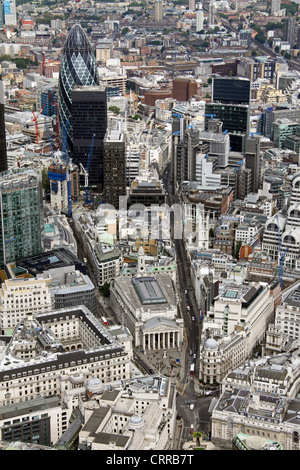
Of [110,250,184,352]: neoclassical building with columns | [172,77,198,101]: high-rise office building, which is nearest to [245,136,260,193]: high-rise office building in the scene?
[110,250,184,352]: neoclassical building with columns

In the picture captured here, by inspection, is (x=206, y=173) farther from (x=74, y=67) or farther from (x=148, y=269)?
(x=74, y=67)

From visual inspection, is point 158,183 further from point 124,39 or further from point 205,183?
point 124,39

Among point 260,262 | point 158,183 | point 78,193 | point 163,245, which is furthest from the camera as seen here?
point 78,193

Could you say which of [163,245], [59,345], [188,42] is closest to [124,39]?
[188,42]

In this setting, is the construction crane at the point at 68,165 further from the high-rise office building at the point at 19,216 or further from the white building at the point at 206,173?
the high-rise office building at the point at 19,216

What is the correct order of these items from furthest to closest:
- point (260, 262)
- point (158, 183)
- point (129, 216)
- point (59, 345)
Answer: point (158, 183), point (129, 216), point (260, 262), point (59, 345)

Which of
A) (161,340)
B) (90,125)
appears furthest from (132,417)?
(90,125)

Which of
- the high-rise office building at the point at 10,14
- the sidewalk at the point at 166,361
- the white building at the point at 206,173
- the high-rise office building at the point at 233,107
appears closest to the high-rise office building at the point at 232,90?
the high-rise office building at the point at 233,107
